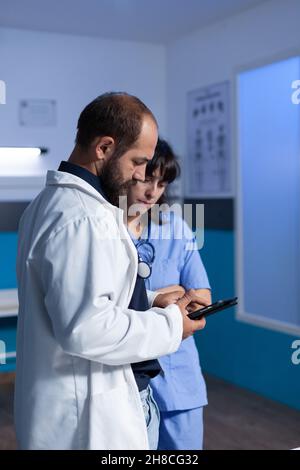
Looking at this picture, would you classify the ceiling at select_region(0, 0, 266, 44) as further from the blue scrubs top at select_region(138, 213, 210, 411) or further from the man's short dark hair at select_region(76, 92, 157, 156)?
the man's short dark hair at select_region(76, 92, 157, 156)

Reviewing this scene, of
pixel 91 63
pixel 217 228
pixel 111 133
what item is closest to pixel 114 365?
pixel 111 133

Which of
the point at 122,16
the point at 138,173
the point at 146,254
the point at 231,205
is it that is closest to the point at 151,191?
the point at 146,254

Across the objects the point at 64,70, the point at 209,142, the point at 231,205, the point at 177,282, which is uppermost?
the point at 64,70

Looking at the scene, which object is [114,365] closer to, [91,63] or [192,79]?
[91,63]

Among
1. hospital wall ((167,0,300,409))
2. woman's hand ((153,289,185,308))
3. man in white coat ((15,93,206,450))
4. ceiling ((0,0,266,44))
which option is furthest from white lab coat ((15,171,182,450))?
hospital wall ((167,0,300,409))

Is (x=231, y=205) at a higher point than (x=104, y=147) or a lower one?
lower

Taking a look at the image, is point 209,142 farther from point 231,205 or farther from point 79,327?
point 79,327

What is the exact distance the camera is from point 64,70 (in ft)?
8.80

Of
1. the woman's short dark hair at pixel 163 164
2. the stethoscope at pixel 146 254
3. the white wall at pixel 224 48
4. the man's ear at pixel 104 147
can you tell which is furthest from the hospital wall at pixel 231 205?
the man's ear at pixel 104 147

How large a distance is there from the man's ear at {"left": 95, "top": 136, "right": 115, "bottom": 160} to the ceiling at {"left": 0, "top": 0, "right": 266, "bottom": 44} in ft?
4.76

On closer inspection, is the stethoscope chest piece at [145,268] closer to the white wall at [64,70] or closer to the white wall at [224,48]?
the white wall at [64,70]

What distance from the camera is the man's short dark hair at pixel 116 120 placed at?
1101mm

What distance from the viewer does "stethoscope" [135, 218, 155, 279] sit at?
5.20 ft

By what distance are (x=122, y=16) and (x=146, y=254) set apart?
5.32 ft
